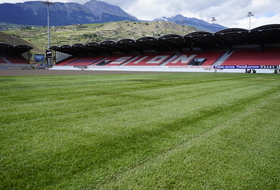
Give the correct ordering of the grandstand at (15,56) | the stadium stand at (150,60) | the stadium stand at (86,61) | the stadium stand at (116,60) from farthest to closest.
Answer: the stadium stand at (86,61) < the grandstand at (15,56) < the stadium stand at (116,60) < the stadium stand at (150,60)

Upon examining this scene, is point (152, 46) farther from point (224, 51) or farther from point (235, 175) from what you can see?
point (235, 175)

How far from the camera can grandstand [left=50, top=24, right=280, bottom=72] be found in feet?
143

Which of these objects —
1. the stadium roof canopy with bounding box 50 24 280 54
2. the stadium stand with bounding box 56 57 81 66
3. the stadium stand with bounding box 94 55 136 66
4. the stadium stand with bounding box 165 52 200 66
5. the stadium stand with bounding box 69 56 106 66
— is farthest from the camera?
the stadium stand with bounding box 56 57 81 66

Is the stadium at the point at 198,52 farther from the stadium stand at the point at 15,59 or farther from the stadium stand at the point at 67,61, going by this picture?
the stadium stand at the point at 67,61

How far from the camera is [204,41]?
52375 millimetres

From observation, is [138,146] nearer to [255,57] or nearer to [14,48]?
[255,57]

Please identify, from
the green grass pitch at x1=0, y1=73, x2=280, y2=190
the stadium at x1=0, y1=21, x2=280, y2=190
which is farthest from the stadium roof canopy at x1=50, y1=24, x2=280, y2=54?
the green grass pitch at x1=0, y1=73, x2=280, y2=190

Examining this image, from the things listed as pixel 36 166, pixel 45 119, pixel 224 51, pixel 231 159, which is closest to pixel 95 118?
pixel 45 119

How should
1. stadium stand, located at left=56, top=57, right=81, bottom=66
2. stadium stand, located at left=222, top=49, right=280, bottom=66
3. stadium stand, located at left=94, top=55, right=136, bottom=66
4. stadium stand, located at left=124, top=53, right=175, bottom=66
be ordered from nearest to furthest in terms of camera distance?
stadium stand, located at left=222, top=49, right=280, bottom=66 → stadium stand, located at left=124, top=53, right=175, bottom=66 → stadium stand, located at left=94, top=55, right=136, bottom=66 → stadium stand, located at left=56, top=57, right=81, bottom=66

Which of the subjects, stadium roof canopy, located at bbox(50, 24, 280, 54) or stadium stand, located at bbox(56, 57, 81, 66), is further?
stadium stand, located at bbox(56, 57, 81, 66)

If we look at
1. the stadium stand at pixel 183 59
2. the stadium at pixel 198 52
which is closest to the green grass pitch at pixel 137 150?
the stadium at pixel 198 52

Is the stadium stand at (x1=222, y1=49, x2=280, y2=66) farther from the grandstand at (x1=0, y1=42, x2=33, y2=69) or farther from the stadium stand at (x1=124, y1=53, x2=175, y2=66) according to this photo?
the grandstand at (x1=0, y1=42, x2=33, y2=69)

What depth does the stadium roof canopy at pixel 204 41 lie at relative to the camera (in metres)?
42.2

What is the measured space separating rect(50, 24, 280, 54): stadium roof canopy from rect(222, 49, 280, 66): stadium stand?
2347 millimetres
